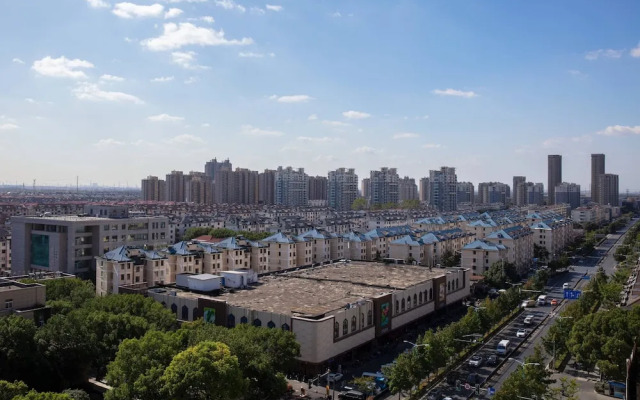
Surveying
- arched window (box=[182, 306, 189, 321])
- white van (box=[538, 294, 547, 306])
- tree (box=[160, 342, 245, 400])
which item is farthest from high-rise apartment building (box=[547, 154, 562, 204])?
tree (box=[160, 342, 245, 400])

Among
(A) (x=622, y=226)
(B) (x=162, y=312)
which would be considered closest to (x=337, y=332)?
(B) (x=162, y=312)

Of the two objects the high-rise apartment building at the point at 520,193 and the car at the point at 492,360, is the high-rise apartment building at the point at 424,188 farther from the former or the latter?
the car at the point at 492,360

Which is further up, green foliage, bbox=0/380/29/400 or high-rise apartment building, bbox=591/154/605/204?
high-rise apartment building, bbox=591/154/605/204

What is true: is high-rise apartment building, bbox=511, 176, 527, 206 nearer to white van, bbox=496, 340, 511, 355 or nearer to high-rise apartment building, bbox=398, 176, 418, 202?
high-rise apartment building, bbox=398, 176, 418, 202

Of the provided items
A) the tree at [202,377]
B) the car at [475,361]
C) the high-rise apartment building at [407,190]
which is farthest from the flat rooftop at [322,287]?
the high-rise apartment building at [407,190]

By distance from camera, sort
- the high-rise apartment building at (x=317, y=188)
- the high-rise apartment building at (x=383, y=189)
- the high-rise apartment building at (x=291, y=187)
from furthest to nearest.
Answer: the high-rise apartment building at (x=317, y=188), the high-rise apartment building at (x=383, y=189), the high-rise apartment building at (x=291, y=187)

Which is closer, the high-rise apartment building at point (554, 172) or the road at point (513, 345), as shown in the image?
the road at point (513, 345)
